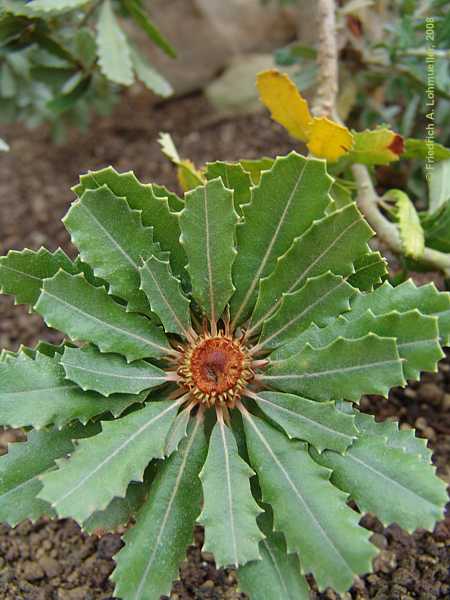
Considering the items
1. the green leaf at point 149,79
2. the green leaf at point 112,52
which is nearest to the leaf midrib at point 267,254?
the green leaf at point 112,52

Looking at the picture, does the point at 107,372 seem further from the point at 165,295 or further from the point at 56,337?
the point at 56,337

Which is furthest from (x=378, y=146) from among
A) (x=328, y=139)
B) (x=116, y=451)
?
(x=116, y=451)

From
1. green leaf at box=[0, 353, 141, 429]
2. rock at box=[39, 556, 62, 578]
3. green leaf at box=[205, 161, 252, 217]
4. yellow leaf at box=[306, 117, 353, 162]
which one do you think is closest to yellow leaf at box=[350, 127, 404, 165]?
yellow leaf at box=[306, 117, 353, 162]

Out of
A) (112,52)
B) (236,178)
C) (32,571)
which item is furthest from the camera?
(112,52)

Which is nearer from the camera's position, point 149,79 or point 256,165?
point 256,165

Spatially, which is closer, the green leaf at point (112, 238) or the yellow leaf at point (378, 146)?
the green leaf at point (112, 238)

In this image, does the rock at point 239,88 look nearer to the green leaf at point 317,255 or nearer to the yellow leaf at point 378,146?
the yellow leaf at point 378,146

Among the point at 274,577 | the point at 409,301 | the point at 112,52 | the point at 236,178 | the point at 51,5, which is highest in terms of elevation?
the point at 51,5

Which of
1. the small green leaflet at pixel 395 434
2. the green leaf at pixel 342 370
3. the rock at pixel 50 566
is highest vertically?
the green leaf at pixel 342 370
